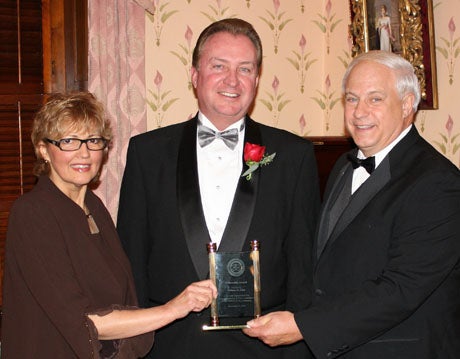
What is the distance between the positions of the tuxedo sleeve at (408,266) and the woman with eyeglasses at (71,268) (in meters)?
0.62

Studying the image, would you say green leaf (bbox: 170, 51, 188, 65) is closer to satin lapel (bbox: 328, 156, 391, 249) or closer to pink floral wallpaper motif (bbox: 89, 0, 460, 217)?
pink floral wallpaper motif (bbox: 89, 0, 460, 217)

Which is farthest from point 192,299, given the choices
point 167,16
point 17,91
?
point 167,16

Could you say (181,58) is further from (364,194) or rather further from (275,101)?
(364,194)

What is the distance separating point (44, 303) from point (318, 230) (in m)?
1.34

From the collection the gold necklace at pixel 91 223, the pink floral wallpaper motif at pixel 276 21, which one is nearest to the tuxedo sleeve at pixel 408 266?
the gold necklace at pixel 91 223

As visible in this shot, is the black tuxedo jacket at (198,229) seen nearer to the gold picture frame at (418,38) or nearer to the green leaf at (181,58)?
the gold picture frame at (418,38)

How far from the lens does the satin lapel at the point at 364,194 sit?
9.53 feet

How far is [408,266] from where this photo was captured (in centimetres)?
272

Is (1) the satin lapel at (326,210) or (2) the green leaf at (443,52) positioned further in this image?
(2) the green leaf at (443,52)

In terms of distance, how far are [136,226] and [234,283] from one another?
62 centimetres

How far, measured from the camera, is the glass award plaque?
9.61ft

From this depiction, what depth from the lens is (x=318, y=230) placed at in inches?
127

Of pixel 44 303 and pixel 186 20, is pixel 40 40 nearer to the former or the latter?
pixel 186 20

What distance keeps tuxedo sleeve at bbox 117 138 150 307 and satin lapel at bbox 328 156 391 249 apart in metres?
0.94
